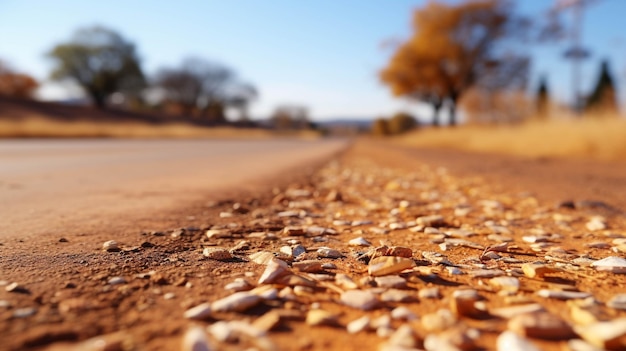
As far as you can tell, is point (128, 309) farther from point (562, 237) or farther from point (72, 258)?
point (562, 237)

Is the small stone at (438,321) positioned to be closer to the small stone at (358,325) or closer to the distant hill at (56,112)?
the small stone at (358,325)

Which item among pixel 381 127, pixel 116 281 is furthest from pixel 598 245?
pixel 381 127

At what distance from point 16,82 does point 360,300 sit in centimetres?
4930

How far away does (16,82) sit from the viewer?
4072 cm

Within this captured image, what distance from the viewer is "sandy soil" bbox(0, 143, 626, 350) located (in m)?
0.94

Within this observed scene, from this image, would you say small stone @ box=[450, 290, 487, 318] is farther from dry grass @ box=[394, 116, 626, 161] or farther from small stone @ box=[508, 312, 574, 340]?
dry grass @ box=[394, 116, 626, 161]

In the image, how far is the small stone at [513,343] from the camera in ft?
2.85

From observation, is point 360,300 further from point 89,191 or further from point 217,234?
point 89,191

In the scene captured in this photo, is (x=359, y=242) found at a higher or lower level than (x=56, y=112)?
lower

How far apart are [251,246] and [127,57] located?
43.0 m

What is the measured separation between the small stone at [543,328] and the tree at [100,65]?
43.0 m

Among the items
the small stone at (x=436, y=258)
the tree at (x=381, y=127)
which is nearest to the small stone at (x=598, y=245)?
the small stone at (x=436, y=258)

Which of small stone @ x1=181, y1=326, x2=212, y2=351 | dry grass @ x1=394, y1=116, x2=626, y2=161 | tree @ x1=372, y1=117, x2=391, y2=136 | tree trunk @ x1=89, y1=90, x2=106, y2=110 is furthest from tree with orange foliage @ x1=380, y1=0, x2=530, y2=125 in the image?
tree @ x1=372, y1=117, x2=391, y2=136

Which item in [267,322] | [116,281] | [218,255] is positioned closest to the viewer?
[267,322]
